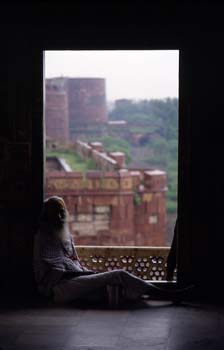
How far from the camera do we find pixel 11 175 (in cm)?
723

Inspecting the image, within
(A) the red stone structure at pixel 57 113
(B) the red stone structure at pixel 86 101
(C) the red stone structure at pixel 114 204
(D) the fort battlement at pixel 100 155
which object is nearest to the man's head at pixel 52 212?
(C) the red stone structure at pixel 114 204

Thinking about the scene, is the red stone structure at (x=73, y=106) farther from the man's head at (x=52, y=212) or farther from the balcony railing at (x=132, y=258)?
the man's head at (x=52, y=212)

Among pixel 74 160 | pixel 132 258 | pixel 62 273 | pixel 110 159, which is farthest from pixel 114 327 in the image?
pixel 74 160

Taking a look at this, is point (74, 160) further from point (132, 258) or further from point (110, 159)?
point (132, 258)

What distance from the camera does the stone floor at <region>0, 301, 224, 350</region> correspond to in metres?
5.46

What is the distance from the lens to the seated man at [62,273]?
6820 millimetres

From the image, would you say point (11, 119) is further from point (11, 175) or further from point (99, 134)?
point (99, 134)

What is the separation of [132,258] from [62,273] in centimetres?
117

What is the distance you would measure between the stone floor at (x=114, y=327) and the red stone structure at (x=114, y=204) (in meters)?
12.0

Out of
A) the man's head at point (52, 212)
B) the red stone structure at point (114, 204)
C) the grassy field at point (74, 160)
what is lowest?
the red stone structure at point (114, 204)

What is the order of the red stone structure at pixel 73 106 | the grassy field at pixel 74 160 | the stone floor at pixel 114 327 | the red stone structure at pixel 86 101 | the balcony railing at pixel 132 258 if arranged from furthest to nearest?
1. the grassy field at pixel 74 160
2. the red stone structure at pixel 86 101
3. the red stone structure at pixel 73 106
4. the balcony railing at pixel 132 258
5. the stone floor at pixel 114 327

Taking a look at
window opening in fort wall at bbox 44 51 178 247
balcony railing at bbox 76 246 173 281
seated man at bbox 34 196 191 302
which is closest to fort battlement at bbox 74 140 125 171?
window opening in fort wall at bbox 44 51 178 247

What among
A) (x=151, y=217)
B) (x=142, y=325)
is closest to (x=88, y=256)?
(x=142, y=325)

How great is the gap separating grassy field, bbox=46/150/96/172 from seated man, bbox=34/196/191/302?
610 inches
